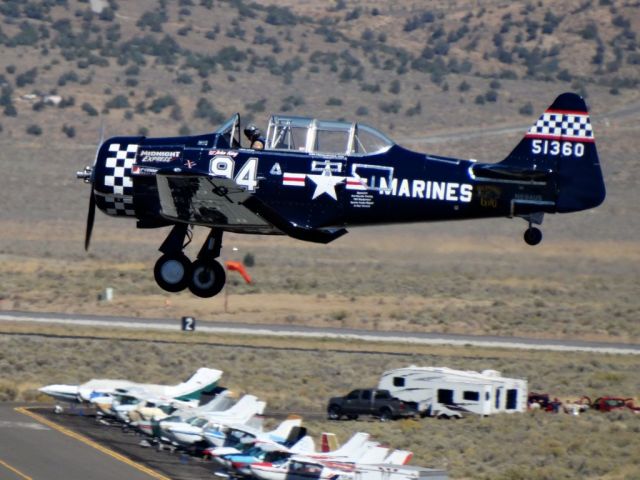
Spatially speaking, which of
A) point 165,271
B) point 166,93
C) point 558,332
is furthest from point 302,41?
point 165,271

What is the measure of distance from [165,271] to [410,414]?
26.0 meters

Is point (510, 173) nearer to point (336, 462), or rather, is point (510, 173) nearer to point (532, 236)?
point (532, 236)

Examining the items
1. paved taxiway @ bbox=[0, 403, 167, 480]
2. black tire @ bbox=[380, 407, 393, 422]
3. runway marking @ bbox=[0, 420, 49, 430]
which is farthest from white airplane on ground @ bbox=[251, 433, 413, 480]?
runway marking @ bbox=[0, 420, 49, 430]

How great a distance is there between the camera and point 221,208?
2422cm

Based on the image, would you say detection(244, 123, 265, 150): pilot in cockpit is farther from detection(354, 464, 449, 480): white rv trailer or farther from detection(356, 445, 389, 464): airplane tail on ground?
detection(356, 445, 389, 464): airplane tail on ground

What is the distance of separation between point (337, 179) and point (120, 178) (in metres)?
4.13

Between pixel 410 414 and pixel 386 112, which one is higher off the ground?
pixel 386 112

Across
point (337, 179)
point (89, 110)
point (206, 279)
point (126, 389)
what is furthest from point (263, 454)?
point (89, 110)

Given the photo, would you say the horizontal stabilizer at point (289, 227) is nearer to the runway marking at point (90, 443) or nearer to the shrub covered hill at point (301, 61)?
the runway marking at point (90, 443)

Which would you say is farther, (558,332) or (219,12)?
(219,12)

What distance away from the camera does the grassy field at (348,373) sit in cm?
4528

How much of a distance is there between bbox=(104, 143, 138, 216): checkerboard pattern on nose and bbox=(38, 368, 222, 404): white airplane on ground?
24.5 meters

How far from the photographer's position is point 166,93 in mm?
96000

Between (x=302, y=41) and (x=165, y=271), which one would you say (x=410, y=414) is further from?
(x=302, y=41)
